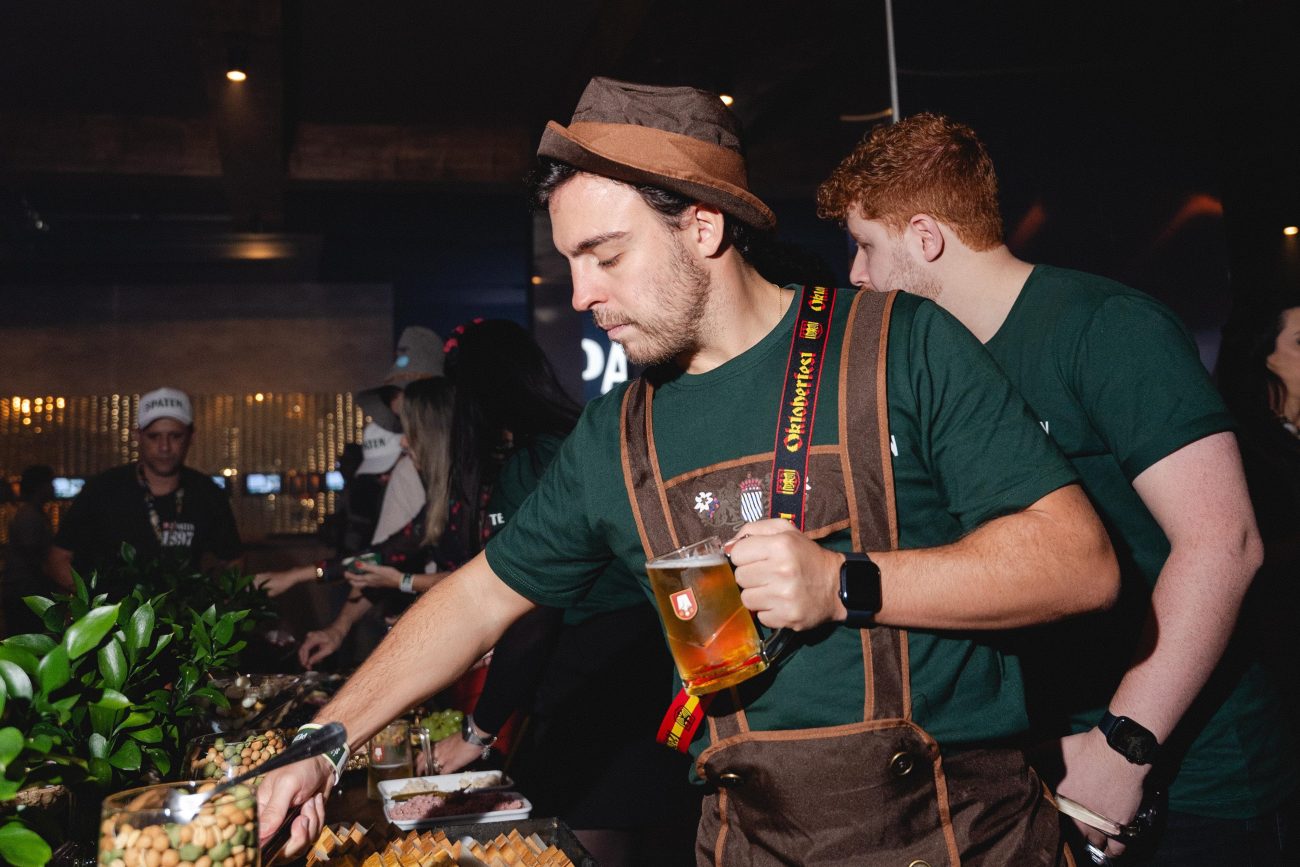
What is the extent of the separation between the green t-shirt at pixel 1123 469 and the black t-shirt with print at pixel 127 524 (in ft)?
→ 12.8

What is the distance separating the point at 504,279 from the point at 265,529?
2.93 meters

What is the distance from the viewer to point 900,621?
1.19m

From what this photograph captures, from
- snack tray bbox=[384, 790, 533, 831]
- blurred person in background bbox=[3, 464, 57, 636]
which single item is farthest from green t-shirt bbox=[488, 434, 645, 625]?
blurred person in background bbox=[3, 464, 57, 636]

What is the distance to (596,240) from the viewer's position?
1.45 m

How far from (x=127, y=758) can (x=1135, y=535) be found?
1.46 metres

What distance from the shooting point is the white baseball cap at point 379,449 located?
509 centimetres

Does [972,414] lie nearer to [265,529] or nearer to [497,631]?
[497,631]

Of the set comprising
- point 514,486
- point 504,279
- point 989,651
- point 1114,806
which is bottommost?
point 1114,806

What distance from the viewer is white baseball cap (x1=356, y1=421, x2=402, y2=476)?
16.7 ft

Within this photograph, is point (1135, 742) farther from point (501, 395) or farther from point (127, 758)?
point (501, 395)

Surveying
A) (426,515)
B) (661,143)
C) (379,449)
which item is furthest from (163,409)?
(661,143)

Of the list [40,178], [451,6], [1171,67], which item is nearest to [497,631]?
[1171,67]

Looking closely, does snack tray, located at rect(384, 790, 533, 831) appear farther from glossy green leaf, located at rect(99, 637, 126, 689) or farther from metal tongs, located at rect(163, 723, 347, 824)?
glossy green leaf, located at rect(99, 637, 126, 689)

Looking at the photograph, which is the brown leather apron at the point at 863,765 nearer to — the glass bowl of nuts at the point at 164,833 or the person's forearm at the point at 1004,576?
the person's forearm at the point at 1004,576
